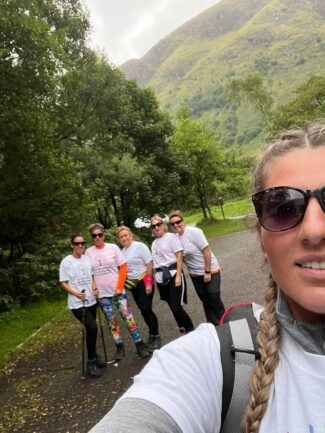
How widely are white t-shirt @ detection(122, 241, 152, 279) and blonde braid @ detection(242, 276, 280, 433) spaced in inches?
196

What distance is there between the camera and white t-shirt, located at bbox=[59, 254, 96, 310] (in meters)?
5.79

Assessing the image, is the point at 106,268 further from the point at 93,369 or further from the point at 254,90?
the point at 254,90


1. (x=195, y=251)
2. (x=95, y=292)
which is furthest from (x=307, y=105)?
(x=95, y=292)

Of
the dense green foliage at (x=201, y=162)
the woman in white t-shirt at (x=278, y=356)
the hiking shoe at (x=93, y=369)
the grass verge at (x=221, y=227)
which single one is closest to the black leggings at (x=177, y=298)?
the hiking shoe at (x=93, y=369)

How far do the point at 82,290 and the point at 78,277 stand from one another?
0.21 metres

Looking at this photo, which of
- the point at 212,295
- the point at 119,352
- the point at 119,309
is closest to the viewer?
the point at 212,295

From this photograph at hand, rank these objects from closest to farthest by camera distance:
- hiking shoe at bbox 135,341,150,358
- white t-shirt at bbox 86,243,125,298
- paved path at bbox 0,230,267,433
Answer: paved path at bbox 0,230,267,433 < white t-shirt at bbox 86,243,125,298 < hiking shoe at bbox 135,341,150,358

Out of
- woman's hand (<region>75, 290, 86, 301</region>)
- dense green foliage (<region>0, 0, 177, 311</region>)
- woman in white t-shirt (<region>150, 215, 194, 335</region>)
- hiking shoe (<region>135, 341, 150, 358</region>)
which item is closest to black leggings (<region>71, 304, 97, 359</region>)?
woman's hand (<region>75, 290, 86, 301</region>)

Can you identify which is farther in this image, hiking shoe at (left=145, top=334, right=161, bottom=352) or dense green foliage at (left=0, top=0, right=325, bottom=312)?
dense green foliage at (left=0, top=0, right=325, bottom=312)

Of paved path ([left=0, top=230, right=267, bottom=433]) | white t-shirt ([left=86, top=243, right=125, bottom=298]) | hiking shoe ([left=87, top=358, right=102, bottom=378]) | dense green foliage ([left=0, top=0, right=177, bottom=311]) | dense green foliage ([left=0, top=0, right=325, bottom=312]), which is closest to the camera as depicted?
paved path ([left=0, top=230, right=267, bottom=433])

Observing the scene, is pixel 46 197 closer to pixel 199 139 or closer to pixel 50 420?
pixel 50 420

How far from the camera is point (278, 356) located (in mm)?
1265

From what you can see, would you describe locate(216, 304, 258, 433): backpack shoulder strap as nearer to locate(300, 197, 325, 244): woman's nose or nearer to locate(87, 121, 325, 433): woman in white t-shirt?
locate(87, 121, 325, 433): woman in white t-shirt

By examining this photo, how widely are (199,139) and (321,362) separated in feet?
99.7
